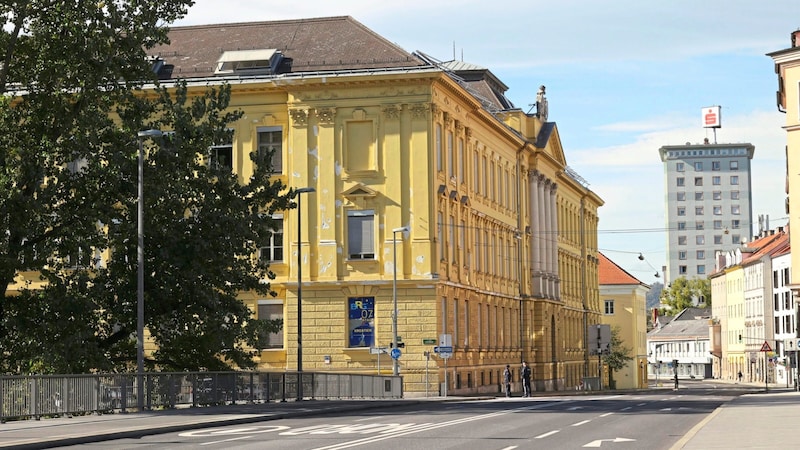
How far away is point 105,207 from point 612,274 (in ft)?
331

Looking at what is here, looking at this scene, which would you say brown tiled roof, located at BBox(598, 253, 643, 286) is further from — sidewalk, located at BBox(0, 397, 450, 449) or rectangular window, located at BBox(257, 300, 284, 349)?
sidewalk, located at BBox(0, 397, 450, 449)

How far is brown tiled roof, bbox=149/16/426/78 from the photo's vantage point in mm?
66250

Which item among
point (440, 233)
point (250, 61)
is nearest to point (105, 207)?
point (250, 61)

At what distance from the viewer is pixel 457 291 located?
69438 millimetres

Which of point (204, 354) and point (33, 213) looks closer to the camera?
point (33, 213)

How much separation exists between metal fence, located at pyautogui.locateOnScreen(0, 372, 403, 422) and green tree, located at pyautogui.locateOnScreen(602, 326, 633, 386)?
69.4 metres

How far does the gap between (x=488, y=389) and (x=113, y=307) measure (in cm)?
3372

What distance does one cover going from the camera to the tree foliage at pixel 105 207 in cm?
4394

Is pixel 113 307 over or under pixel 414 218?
under

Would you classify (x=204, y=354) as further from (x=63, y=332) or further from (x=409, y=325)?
(x=409, y=325)

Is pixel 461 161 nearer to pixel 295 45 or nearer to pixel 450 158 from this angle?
pixel 450 158

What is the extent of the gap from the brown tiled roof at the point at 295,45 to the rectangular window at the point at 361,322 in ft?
34.2

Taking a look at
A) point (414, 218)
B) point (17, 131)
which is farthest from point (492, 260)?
point (17, 131)

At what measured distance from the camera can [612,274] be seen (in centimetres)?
14162
